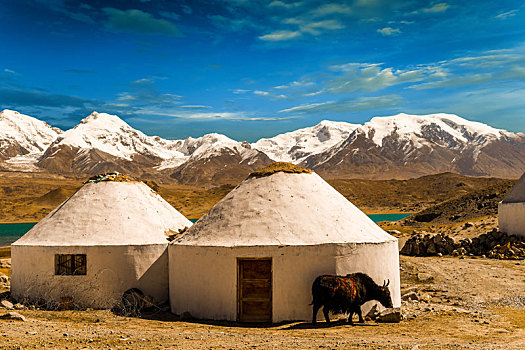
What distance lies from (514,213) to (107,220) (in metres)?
20.6

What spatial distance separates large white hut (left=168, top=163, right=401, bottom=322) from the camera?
1266 cm

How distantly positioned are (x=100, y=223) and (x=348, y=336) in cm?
858

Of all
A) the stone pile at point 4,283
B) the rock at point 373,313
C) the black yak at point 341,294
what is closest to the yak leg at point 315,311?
the black yak at point 341,294

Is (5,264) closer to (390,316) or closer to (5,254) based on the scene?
(5,254)

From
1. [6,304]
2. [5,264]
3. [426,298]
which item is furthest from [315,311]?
[5,264]

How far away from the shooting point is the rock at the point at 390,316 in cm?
1260

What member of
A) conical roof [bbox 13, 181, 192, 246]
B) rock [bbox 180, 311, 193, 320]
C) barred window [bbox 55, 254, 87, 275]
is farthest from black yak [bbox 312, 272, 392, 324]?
barred window [bbox 55, 254, 87, 275]

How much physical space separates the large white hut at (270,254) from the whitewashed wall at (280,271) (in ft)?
0.08

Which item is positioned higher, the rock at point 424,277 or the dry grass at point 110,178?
the dry grass at point 110,178

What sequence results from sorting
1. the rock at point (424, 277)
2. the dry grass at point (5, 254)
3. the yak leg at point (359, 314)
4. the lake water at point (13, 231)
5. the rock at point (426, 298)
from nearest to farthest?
1. the yak leg at point (359, 314)
2. the rock at point (426, 298)
3. the rock at point (424, 277)
4. the dry grass at point (5, 254)
5. the lake water at point (13, 231)

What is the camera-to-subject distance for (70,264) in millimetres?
15578

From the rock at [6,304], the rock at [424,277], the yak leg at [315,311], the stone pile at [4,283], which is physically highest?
the yak leg at [315,311]

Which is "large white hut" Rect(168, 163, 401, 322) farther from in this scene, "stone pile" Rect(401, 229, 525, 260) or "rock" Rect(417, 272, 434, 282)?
"stone pile" Rect(401, 229, 525, 260)

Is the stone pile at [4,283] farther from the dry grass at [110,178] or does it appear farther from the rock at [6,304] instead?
the dry grass at [110,178]
